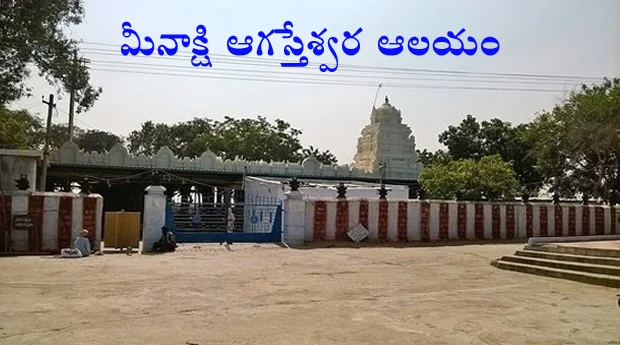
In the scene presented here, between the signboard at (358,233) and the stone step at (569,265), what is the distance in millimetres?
5729

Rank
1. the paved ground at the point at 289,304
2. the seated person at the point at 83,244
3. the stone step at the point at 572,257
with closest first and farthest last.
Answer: the paved ground at the point at 289,304, the stone step at the point at 572,257, the seated person at the point at 83,244

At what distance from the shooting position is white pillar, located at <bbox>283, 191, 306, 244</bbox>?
1698 centimetres

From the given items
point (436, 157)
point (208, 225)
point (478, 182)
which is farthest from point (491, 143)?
point (208, 225)

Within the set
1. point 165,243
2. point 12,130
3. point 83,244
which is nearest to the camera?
point 83,244

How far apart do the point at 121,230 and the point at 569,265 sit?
1106cm

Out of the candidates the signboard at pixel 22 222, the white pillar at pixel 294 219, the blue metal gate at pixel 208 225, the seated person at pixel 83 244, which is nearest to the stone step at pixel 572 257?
the white pillar at pixel 294 219

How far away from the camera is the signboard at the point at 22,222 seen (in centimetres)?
1381

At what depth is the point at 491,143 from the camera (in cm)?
3734

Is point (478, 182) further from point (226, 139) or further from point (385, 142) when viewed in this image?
point (226, 139)

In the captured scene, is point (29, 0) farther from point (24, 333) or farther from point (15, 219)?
point (24, 333)

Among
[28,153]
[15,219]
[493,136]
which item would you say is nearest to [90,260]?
[15,219]

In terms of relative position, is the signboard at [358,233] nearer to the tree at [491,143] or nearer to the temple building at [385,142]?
the temple building at [385,142]

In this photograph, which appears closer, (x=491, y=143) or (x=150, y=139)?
(x=491, y=143)

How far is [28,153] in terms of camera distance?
55.7ft
